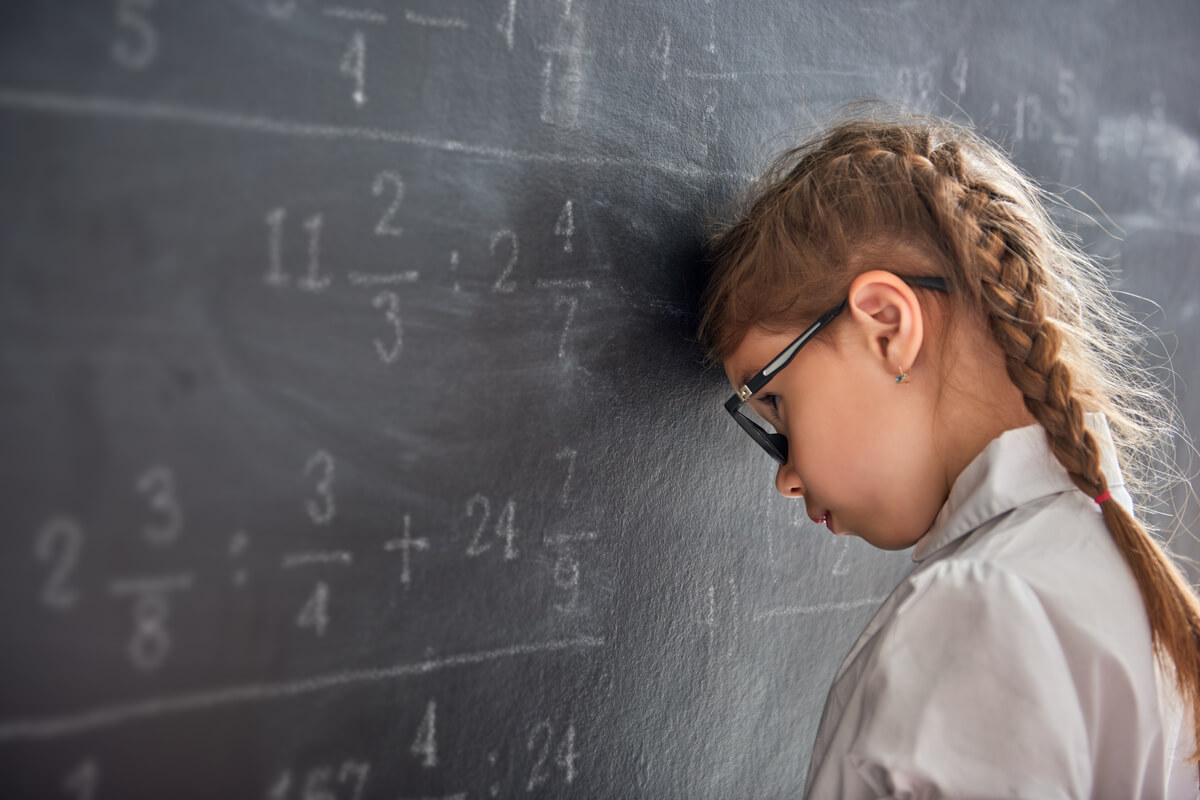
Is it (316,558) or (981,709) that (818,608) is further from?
(316,558)

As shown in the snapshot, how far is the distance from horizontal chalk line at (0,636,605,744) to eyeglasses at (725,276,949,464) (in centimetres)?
30

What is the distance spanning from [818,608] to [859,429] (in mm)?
328

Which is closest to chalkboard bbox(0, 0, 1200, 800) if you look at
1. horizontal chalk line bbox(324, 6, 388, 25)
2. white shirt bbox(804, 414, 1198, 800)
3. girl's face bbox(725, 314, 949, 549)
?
horizontal chalk line bbox(324, 6, 388, 25)

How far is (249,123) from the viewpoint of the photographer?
60 centimetres

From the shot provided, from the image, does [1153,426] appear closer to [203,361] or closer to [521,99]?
[521,99]

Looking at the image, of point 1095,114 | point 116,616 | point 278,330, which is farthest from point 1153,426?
point 116,616

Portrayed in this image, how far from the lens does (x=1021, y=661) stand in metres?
0.61

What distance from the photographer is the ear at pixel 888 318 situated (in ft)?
2.39

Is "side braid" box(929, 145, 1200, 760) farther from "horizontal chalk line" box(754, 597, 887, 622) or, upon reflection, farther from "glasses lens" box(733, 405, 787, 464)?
"horizontal chalk line" box(754, 597, 887, 622)

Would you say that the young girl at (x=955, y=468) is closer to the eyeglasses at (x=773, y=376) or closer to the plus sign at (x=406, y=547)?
the eyeglasses at (x=773, y=376)

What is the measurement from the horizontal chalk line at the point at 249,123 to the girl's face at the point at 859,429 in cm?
25

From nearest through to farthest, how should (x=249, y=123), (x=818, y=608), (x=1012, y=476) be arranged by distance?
(x=249, y=123) → (x=1012, y=476) → (x=818, y=608)

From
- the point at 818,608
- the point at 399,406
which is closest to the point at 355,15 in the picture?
the point at 399,406

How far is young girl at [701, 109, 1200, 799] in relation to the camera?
618mm
